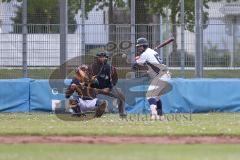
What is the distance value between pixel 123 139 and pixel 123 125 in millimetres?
2229

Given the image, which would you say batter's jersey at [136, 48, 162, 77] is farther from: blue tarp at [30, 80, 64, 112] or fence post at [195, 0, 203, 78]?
fence post at [195, 0, 203, 78]

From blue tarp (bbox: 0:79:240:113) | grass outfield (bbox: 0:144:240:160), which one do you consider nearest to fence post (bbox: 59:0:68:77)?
blue tarp (bbox: 0:79:240:113)

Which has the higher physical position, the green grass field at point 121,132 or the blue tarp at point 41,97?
the blue tarp at point 41,97

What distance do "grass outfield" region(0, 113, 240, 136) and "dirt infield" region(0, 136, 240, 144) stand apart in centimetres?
34

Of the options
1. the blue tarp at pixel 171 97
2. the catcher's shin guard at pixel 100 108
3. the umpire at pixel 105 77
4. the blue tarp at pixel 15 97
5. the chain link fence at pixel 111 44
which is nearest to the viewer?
the catcher's shin guard at pixel 100 108

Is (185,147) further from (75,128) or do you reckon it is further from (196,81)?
(196,81)

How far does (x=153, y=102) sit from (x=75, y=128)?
9.61ft

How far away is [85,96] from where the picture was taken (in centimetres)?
1759

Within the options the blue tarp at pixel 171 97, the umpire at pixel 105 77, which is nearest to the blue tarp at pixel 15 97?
the blue tarp at pixel 171 97

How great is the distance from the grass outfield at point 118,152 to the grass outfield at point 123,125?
157 centimetres

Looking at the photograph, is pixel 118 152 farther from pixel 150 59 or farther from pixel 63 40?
pixel 63 40

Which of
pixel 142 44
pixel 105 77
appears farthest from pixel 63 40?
pixel 142 44

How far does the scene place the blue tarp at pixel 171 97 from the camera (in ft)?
62.7

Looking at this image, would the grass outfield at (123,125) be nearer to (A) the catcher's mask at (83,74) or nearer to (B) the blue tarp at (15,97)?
(B) the blue tarp at (15,97)
